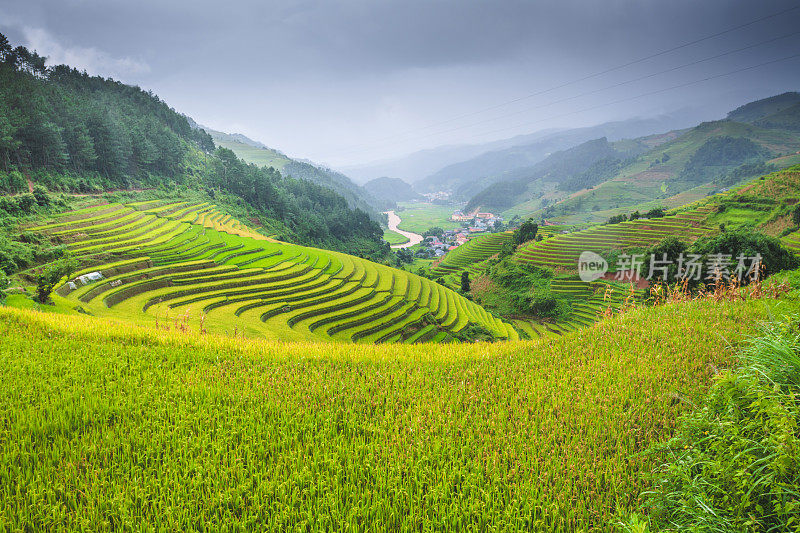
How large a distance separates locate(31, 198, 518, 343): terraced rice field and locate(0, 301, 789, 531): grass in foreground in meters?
10.8

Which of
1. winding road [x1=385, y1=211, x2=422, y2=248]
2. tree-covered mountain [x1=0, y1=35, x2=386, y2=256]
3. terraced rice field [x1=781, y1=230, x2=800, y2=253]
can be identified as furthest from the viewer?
winding road [x1=385, y1=211, x2=422, y2=248]

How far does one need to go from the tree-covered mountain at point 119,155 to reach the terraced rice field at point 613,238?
115ft

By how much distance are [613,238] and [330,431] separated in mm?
60610

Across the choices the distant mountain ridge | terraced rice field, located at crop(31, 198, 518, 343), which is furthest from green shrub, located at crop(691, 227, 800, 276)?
the distant mountain ridge

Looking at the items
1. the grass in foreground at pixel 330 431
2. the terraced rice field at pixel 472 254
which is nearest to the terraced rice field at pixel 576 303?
the terraced rice field at pixel 472 254

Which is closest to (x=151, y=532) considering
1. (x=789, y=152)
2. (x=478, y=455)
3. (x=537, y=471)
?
(x=478, y=455)

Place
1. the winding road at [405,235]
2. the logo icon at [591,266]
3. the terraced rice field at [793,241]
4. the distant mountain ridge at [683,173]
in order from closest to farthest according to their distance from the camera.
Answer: the terraced rice field at [793,241] < the logo icon at [591,266] < the winding road at [405,235] < the distant mountain ridge at [683,173]

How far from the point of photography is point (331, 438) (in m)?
2.84

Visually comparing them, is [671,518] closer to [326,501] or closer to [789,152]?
[326,501]

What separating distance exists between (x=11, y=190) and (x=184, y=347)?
130 feet

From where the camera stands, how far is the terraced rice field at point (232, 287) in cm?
1791

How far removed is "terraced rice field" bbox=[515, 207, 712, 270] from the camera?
47750mm

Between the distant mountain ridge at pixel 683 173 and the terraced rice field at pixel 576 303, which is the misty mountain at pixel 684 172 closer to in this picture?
the distant mountain ridge at pixel 683 173

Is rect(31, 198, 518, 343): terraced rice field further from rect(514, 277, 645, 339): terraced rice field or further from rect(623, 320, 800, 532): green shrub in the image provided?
rect(623, 320, 800, 532): green shrub
